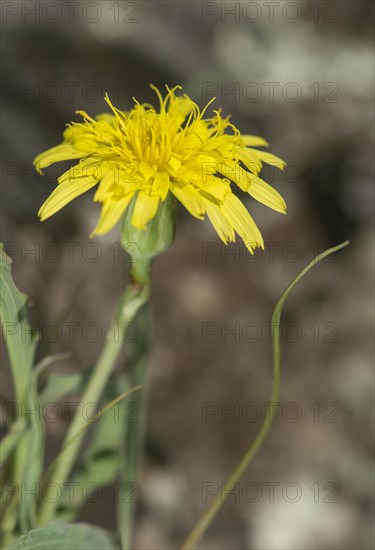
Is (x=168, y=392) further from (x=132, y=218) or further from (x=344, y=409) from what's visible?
(x=132, y=218)

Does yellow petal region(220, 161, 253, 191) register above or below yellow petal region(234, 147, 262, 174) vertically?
below

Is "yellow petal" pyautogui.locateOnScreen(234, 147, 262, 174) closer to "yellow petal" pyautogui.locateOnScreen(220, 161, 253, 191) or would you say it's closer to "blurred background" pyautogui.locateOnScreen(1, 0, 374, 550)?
"yellow petal" pyautogui.locateOnScreen(220, 161, 253, 191)

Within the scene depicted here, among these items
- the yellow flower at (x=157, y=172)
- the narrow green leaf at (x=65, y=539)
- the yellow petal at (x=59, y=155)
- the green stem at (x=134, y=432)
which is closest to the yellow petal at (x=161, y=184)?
the yellow flower at (x=157, y=172)

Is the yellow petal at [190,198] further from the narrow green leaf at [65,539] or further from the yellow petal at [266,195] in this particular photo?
the narrow green leaf at [65,539]

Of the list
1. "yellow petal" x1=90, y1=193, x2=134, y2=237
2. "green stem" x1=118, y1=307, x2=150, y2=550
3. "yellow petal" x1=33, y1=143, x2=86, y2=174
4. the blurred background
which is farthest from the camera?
the blurred background

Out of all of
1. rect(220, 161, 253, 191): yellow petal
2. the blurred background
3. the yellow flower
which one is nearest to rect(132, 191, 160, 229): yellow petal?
the yellow flower

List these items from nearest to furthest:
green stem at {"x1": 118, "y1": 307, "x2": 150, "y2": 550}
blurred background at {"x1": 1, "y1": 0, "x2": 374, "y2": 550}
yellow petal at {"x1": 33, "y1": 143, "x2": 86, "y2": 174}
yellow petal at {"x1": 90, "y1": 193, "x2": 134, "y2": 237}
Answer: yellow petal at {"x1": 90, "y1": 193, "x2": 134, "y2": 237} < yellow petal at {"x1": 33, "y1": 143, "x2": 86, "y2": 174} < green stem at {"x1": 118, "y1": 307, "x2": 150, "y2": 550} < blurred background at {"x1": 1, "y1": 0, "x2": 374, "y2": 550}

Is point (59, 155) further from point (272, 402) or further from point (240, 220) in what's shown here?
point (272, 402)

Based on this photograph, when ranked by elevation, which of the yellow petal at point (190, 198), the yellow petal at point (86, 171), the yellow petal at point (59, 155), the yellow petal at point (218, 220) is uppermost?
the yellow petal at point (59, 155)
